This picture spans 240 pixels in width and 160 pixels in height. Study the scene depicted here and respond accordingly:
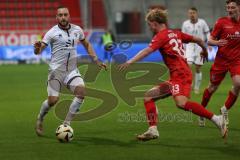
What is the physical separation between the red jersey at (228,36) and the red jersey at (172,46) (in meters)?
1.46

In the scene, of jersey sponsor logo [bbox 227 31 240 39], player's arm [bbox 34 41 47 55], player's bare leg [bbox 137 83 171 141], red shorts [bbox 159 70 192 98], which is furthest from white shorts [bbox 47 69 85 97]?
jersey sponsor logo [bbox 227 31 240 39]

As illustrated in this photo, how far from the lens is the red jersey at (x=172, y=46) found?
849cm

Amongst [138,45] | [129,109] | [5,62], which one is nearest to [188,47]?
[129,109]

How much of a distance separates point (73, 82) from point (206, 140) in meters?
2.38

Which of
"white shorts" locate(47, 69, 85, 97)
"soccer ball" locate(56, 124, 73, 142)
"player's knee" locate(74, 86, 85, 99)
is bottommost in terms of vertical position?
"soccer ball" locate(56, 124, 73, 142)

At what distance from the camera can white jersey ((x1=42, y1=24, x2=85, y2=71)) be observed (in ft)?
31.6

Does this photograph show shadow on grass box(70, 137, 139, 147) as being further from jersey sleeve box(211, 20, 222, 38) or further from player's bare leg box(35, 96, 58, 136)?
jersey sleeve box(211, 20, 222, 38)

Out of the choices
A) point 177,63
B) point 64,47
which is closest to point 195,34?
point 64,47

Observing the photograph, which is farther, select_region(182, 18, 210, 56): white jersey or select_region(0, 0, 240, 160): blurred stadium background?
select_region(182, 18, 210, 56): white jersey

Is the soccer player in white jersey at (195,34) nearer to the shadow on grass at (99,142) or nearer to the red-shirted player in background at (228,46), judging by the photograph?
the red-shirted player in background at (228,46)

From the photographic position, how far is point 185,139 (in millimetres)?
9289

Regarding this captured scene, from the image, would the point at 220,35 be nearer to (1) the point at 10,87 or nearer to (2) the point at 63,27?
(2) the point at 63,27

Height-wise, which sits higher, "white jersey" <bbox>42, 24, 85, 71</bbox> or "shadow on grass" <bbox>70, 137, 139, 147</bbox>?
"white jersey" <bbox>42, 24, 85, 71</bbox>

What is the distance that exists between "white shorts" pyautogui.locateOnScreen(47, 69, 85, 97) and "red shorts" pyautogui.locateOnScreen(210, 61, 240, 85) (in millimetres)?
2378
